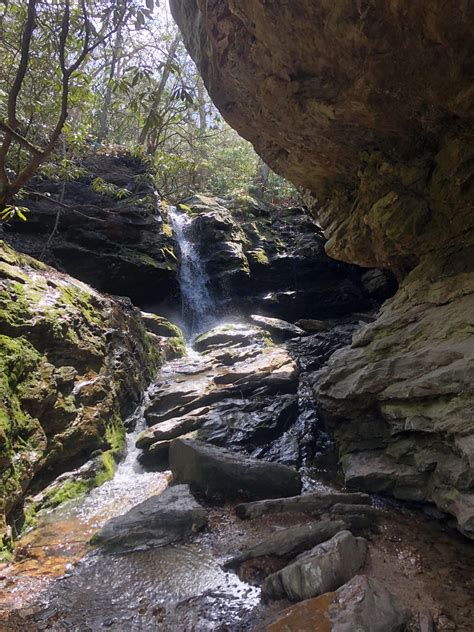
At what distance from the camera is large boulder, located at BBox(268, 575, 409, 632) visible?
10.1 ft

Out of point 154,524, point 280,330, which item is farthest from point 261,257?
point 154,524

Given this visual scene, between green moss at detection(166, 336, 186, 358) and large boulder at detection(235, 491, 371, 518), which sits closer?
large boulder at detection(235, 491, 371, 518)

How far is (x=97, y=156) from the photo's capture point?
1675cm

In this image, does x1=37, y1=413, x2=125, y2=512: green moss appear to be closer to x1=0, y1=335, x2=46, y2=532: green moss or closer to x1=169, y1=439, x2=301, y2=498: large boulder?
x1=0, y1=335, x2=46, y2=532: green moss

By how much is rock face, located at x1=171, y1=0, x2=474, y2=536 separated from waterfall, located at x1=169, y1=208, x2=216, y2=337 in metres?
7.49

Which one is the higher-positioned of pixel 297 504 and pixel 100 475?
pixel 100 475

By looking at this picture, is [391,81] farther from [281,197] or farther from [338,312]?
[281,197]

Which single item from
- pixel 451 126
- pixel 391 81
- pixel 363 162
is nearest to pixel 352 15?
pixel 391 81

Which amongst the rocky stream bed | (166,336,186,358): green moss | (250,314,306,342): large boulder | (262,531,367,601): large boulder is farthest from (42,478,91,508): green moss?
(250,314,306,342): large boulder

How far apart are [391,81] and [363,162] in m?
2.11

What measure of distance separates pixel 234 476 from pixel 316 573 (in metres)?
2.33

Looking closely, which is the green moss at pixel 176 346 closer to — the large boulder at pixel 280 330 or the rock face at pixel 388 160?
the large boulder at pixel 280 330

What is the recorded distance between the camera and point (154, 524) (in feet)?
16.1

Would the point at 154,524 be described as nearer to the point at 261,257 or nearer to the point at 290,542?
the point at 290,542
